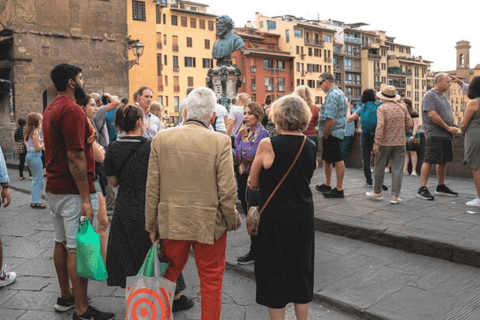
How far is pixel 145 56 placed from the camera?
44.1m

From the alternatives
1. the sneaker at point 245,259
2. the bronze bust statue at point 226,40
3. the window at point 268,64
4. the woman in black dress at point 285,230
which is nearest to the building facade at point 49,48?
the bronze bust statue at point 226,40

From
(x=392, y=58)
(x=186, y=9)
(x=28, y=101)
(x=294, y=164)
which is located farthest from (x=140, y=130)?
(x=392, y=58)

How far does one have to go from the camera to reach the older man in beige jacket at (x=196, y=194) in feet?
10.7

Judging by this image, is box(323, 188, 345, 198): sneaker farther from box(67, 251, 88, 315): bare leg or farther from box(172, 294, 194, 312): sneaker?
box(67, 251, 88, 315): bare leg

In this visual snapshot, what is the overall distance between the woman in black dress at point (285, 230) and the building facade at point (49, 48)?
61.2 ft

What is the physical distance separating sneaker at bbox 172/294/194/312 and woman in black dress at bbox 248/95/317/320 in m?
0.98

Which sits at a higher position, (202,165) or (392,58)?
(392,58)

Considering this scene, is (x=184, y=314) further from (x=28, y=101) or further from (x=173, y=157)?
(x=28, y=101)

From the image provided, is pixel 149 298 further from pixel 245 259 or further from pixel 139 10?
pixel 139 10

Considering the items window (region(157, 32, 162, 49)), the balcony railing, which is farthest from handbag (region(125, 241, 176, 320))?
the balcony railing

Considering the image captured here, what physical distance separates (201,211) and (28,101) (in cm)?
1980

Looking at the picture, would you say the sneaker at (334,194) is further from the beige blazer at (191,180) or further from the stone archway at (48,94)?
the stone archway at (48,94)

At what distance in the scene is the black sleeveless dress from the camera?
332 centimetres

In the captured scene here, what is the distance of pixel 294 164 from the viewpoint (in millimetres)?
3324
